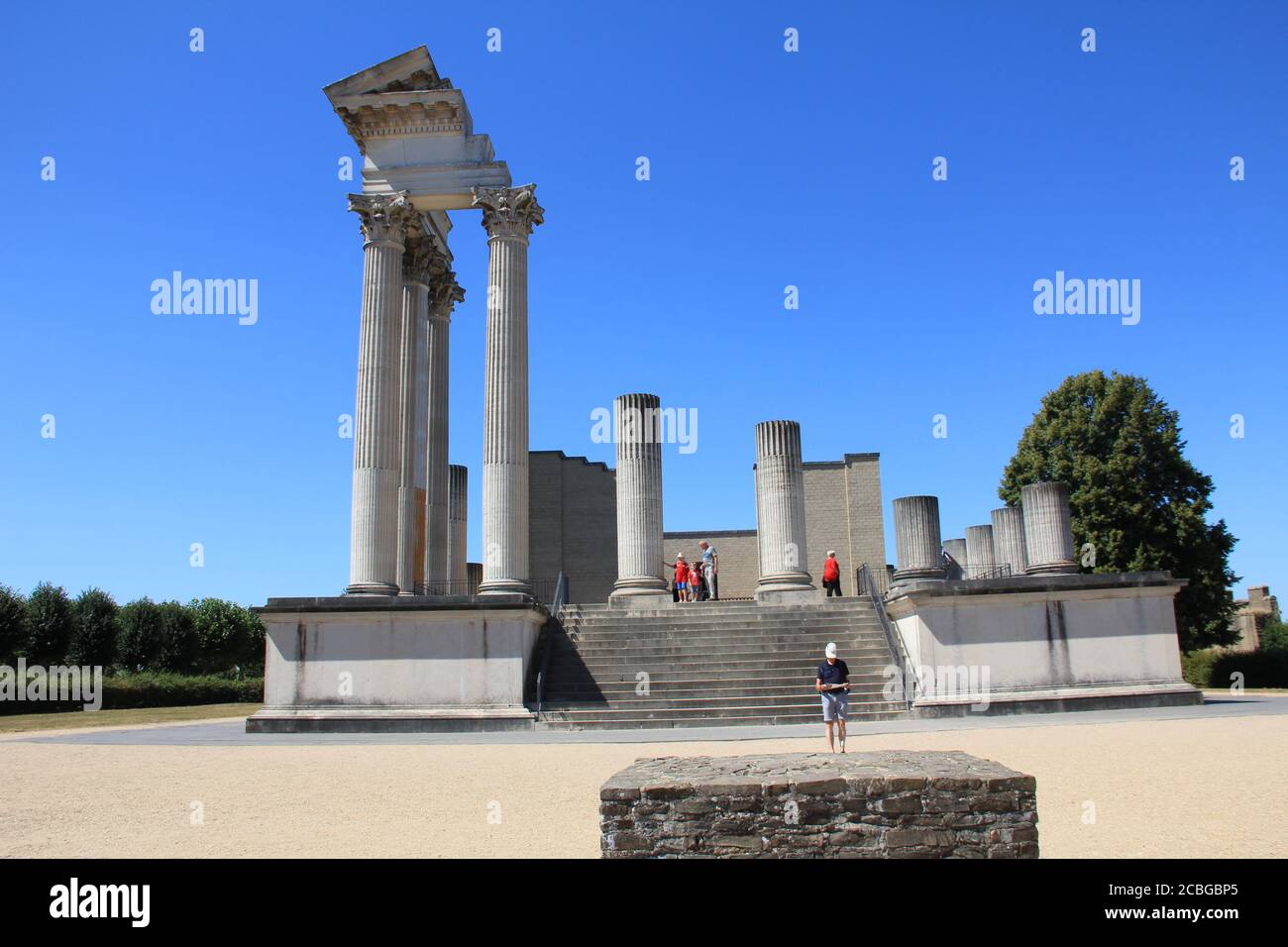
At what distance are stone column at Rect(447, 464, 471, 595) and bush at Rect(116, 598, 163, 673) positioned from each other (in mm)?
34383

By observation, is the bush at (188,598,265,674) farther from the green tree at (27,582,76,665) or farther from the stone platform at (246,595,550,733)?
the stone platform at (246,595,550,733)

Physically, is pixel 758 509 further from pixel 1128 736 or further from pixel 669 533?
pixel 669 533

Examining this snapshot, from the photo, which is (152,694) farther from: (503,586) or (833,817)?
(833,817)

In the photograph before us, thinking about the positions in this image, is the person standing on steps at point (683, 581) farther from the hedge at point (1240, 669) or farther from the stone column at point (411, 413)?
the hedge at point (1240, 669)

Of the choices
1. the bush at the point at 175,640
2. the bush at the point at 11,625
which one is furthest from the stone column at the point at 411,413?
the bush at the point at 175,640

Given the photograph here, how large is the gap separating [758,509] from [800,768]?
70.7ft

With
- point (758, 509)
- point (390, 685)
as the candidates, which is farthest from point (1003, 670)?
point (390, 685)

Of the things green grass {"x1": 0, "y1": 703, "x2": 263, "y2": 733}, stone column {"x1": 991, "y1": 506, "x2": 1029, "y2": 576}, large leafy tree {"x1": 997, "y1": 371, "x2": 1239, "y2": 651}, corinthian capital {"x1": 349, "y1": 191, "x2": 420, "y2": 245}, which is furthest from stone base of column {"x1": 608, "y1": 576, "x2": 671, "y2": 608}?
large leafy tree {"x1": 997, "y1": 371, "x2": 1239, "y2": 651}

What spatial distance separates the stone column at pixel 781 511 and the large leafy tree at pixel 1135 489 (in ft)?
66.2

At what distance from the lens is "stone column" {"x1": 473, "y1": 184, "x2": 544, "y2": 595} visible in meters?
25.6

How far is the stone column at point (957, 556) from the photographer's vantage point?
41250 millimetres

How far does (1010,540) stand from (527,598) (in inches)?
748

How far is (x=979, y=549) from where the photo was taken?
3844 cm

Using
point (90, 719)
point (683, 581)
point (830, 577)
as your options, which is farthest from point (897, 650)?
point (90, 719)
